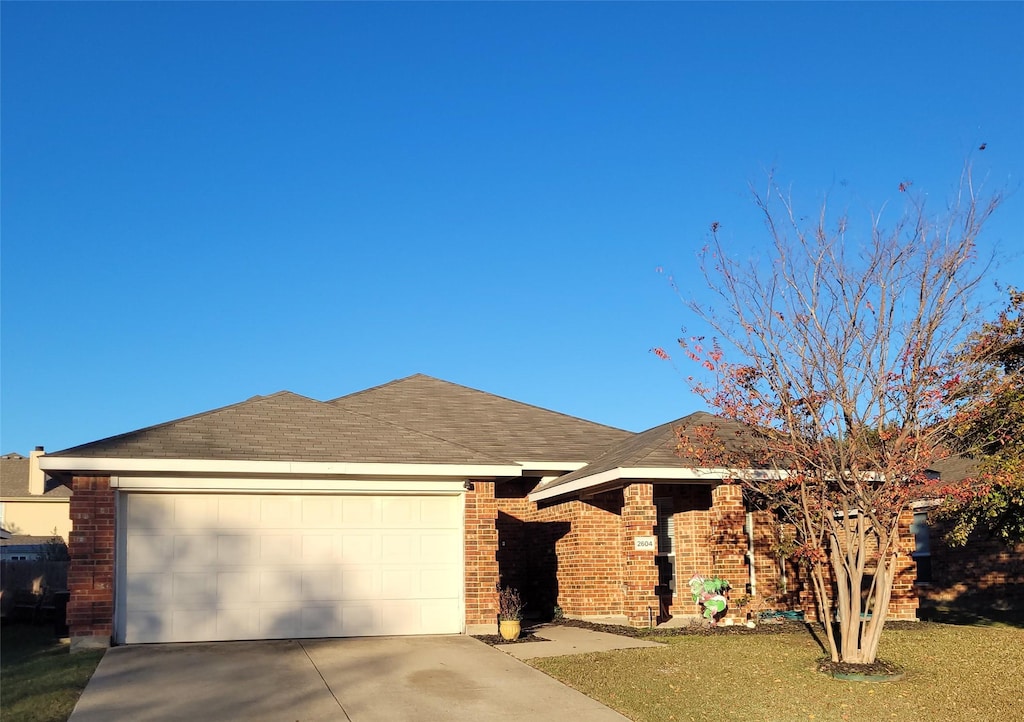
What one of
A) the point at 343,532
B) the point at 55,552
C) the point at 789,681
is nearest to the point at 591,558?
the point at 343,532

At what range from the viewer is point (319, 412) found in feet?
53.6

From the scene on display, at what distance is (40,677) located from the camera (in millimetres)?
11141

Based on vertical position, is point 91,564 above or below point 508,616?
above

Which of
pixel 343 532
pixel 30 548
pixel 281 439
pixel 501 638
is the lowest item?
pixel 30 548

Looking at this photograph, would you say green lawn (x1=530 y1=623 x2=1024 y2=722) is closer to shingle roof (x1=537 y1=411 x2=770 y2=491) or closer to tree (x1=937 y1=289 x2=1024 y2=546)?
tree (x1=937 y1=289 x2=1024 y2=546)

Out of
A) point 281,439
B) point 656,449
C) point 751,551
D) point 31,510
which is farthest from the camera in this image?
point 31,510

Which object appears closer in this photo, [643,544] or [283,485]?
[283,485]

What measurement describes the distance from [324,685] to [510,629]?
3912mm

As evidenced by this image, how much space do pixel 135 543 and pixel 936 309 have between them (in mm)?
10974

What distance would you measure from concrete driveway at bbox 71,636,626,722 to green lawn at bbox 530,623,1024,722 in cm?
65

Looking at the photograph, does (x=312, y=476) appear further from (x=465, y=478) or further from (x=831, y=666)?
(x=831, y=666)

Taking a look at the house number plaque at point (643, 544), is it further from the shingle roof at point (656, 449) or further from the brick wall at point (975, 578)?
the brick wall at point (975, 578)

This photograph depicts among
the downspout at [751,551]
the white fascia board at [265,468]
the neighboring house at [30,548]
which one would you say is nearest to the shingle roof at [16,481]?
the neighboring house at [30,548]

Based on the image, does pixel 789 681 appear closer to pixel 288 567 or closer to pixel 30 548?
pixel 288 567
